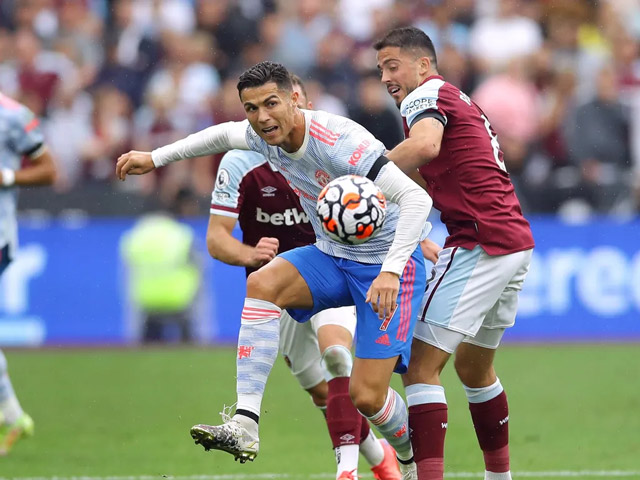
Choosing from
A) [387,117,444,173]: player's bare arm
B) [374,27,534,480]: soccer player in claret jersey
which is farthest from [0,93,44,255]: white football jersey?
[387,117,444,173]: player's bare arm

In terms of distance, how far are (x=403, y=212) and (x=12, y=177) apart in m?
4.14

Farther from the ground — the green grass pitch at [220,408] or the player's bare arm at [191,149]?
the player's bare arm at [191,149]

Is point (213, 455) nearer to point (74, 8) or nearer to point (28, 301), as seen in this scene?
point (28, 301)

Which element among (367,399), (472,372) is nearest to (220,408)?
(472,372)

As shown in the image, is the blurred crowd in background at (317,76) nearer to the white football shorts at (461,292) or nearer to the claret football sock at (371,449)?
the claret football sock at (371,449)

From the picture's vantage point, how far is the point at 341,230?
6344mm

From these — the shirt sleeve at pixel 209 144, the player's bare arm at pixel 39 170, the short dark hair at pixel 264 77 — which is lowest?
the player's bare arm at pixel 39 170

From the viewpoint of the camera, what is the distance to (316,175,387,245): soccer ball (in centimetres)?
623

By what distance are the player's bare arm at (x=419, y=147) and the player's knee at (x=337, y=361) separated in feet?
4.73

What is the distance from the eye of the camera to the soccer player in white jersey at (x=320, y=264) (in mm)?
6340

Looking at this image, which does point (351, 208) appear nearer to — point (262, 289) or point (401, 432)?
point (262, 289)

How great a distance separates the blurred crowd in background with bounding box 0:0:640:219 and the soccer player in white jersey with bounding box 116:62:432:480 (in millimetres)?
7910

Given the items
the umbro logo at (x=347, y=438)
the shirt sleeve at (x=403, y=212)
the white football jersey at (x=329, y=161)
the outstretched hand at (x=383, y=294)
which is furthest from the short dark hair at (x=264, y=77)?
the umbro logo at (x=347, y=438)

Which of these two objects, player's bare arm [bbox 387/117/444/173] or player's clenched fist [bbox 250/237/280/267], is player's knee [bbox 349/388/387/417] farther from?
player's bare arm [bbox 387/117/444/173]
